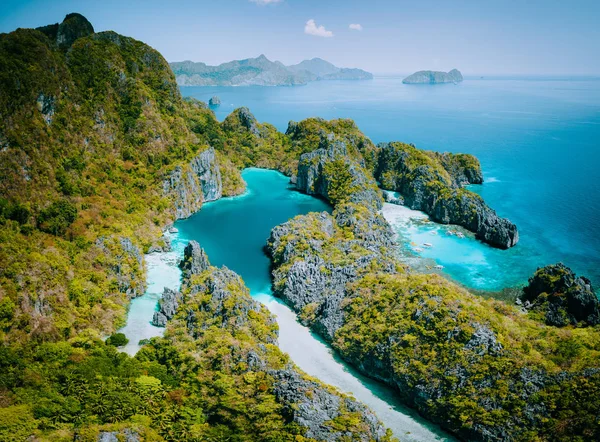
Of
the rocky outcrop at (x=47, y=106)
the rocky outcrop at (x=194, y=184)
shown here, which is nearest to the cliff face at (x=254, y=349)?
the rocky outcrop at (x=194, y=184)

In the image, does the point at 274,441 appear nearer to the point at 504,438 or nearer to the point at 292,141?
the point at 504,438

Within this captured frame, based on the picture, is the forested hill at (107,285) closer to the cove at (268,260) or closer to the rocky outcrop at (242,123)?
A: the cove at (268,260)

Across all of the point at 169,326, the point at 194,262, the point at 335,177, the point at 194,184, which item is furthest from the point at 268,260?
the point at 335,177

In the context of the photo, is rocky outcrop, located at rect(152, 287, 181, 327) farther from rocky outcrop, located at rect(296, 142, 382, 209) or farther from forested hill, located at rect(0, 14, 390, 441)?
rocky outcrop, located at rect(296, 142, 382, 209)

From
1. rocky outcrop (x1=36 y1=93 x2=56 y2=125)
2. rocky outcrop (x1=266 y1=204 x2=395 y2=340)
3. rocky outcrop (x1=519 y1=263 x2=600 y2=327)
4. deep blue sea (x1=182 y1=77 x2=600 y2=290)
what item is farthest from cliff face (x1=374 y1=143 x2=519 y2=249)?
rocky outcrop (x1=36 y1=93 x2=56 y2=125)

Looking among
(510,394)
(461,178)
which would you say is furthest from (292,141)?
(510,394)

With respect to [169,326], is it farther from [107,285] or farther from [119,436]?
[119,436]
